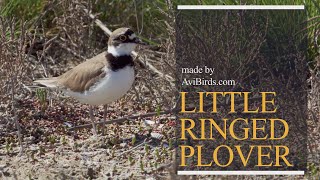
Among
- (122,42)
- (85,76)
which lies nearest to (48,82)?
(85,76)

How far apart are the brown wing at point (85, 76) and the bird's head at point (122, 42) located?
9cm

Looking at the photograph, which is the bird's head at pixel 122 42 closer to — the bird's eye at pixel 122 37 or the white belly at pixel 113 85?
the bird's eye at pixel 122 37

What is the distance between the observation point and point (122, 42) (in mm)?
4828

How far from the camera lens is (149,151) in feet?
15.6

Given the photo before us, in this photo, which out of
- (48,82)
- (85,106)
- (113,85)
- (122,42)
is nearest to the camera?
(113,85)

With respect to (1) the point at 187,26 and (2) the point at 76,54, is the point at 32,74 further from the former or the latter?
(1) the point at 187,26

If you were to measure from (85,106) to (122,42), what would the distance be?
44.2 inches

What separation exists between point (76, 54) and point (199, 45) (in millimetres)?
1786

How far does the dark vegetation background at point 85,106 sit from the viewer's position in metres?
4.50

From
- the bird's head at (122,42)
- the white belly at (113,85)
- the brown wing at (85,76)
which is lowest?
the white belly at (113,85)

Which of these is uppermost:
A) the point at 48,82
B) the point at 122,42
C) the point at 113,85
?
the point at 122,42

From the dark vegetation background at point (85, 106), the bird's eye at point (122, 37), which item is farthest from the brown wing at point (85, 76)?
the dark vegetation background at point (85, 106)

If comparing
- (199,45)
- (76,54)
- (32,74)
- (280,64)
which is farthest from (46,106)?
(280,64)

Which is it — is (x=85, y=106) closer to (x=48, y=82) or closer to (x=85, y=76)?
(x=48, y=82)
